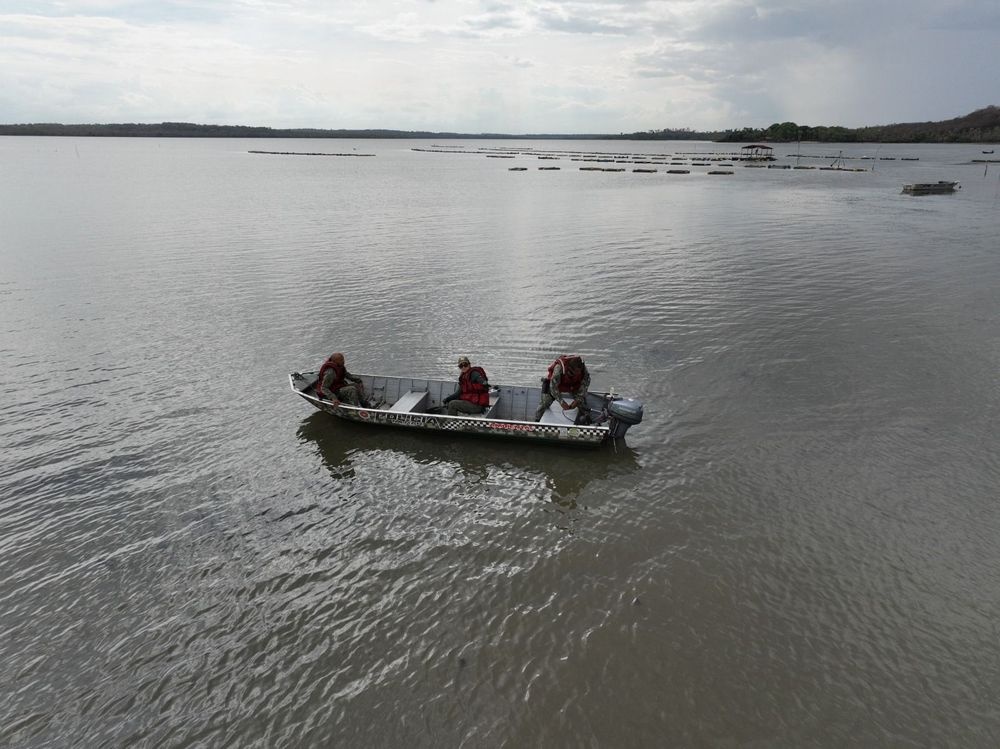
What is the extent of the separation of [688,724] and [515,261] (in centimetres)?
3350

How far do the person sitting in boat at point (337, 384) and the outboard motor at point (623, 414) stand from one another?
792 centimetres

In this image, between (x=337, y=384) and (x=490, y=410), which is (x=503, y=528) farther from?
(x=337, y=384)

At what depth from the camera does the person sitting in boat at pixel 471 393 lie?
17438 millimetres

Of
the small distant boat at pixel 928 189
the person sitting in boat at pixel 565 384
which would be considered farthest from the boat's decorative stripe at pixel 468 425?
the small distant boat at pixel 928 189

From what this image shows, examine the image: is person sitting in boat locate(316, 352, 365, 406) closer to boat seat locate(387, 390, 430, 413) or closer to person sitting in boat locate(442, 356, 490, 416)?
boat seat locate(387, 390, 430, 413)

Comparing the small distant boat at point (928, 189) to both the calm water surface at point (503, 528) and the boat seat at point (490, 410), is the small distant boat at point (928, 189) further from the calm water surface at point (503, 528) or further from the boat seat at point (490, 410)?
the boat seat at point (490, 410)

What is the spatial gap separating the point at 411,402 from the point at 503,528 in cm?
628

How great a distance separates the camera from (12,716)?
9023mm

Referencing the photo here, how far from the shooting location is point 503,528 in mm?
13328

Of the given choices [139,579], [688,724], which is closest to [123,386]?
[139,579]

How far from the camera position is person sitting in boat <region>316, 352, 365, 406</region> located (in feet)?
58.7

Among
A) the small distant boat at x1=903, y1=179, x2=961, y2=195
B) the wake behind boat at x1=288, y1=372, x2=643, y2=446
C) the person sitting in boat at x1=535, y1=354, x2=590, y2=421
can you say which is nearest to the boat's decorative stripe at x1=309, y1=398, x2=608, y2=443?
the wake behind boat at x1=288, y1=372, x2=643, y2=446

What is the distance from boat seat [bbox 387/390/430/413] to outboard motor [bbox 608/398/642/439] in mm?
5977

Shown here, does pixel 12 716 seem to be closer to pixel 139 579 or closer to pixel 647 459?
pixel 139 579
